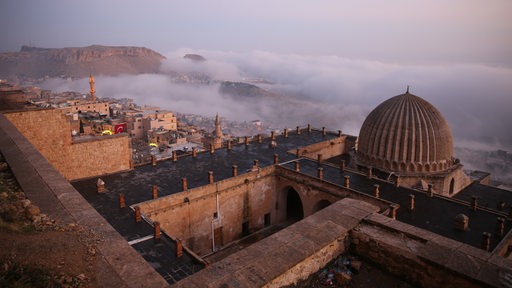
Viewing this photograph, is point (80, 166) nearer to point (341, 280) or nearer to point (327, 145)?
point (341, 280)

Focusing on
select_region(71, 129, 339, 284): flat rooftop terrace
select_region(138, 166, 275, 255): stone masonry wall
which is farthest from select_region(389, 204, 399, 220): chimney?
select_region(71, 129, 339, 284): flat rooftop terrace

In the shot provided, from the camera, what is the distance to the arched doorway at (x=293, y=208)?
27.4 meters

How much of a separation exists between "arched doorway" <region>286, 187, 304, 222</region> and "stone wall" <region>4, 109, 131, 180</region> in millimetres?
12548

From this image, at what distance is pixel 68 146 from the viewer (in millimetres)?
19922

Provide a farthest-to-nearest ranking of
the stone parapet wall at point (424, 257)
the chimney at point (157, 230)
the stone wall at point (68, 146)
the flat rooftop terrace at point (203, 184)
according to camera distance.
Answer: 1. the stone wall at point (68, 146)
2. the chimney at point (157, 230)
3. the flat rooftop terrace at point (203, 184)
4. the stone parapet wall at point (424, 257)

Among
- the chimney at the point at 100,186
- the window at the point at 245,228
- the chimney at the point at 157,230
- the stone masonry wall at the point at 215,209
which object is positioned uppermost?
the chimney at the point at 100,186

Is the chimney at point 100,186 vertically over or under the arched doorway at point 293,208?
over

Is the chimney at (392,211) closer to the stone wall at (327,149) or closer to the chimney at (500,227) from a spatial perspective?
the chimney at (500,227)

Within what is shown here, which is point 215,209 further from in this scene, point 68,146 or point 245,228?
point 68,146

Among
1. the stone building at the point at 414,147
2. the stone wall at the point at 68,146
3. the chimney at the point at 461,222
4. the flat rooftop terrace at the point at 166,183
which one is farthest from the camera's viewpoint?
the stone building at the point at 414,147

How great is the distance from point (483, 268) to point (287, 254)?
3.47m

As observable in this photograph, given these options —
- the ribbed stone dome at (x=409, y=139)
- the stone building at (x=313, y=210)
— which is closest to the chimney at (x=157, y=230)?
the stone building at (x=313, y=210)

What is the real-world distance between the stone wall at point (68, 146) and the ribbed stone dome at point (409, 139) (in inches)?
695

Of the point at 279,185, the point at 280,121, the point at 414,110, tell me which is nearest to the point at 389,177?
the point at 414,110
